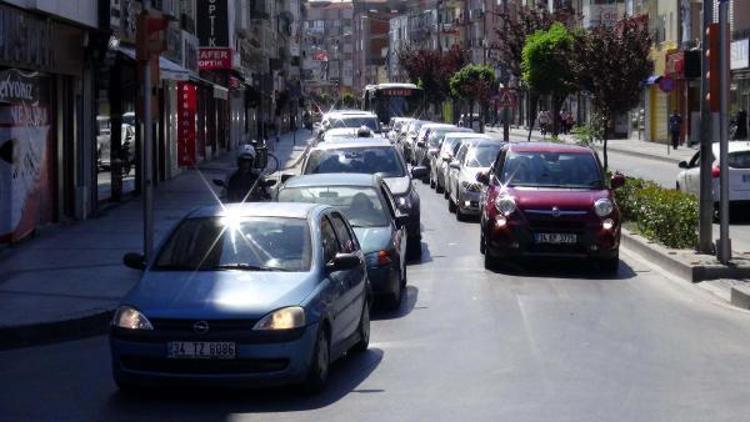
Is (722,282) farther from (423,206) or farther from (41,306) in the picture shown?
(423,206)

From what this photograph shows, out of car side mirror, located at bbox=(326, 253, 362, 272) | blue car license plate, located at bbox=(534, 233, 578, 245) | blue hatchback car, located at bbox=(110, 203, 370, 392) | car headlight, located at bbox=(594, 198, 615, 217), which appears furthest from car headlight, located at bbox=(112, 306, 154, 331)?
car headlight, located at bbox=(594, 198, 615, 217)

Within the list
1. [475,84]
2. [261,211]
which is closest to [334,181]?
[261,211]

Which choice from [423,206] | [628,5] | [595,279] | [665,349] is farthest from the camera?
[628,5]

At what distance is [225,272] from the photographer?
385 inches

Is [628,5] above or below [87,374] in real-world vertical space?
above

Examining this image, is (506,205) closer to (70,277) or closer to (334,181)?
(334,181)

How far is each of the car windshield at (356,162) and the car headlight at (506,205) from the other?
146 inches

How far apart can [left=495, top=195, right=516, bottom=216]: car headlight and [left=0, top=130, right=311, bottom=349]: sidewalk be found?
4.65 metres

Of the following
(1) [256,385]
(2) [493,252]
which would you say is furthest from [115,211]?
(1) [256,385]

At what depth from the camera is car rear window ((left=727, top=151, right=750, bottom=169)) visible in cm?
2441

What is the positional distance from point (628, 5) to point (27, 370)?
209ft

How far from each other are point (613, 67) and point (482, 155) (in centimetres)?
375

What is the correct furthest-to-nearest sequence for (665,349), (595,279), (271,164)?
(271,164) < (595,279) < (665,349)

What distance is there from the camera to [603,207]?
55.2 ft
